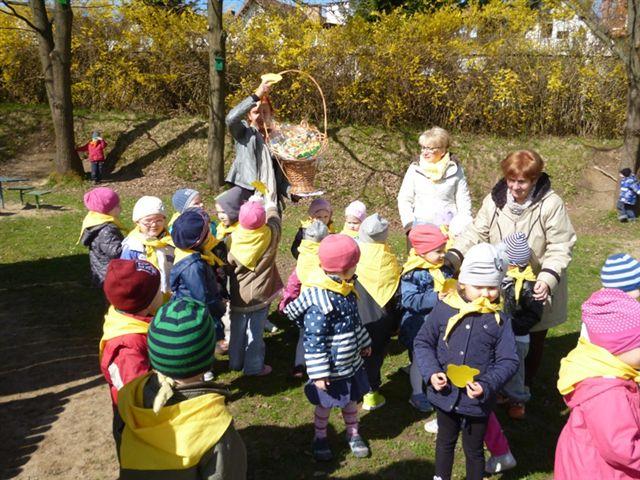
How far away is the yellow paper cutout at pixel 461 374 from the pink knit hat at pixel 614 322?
24.2 inches

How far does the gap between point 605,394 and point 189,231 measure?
2816mm

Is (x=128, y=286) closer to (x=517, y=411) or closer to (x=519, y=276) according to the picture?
(x=519, y=276)

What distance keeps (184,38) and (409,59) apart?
6.43 m

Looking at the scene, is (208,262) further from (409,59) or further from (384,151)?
(409,59)

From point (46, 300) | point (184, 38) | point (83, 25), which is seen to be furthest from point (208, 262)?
point (83, 25)

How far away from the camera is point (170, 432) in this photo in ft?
6.99

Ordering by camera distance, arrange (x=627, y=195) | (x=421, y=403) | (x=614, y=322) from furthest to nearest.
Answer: (x=627, y=195), (x=421, y=403), (x=614, y=322)

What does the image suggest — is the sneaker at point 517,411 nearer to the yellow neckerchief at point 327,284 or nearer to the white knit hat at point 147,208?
the yellow neckerchief at point 327,284

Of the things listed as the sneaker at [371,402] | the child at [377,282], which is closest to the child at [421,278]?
the child at [377,282]

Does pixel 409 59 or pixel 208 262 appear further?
pixel 409 59

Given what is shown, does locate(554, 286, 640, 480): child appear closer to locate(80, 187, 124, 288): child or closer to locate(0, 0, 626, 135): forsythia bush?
locate(80, 187, 124, 288): child

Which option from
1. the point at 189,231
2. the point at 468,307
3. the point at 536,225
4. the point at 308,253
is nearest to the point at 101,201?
the point at 189,231

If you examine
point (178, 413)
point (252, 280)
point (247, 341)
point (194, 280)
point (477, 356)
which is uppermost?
point (178, 413)

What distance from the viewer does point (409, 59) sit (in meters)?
14.6
